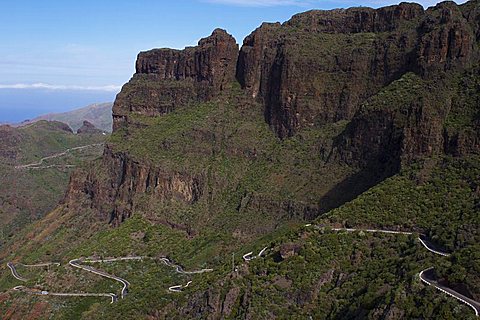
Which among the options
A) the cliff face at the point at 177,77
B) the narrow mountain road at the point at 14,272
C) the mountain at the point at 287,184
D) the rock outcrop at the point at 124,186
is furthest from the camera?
the cliff face at the point at 177,77

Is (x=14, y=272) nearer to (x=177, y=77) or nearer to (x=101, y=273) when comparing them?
(x=101, y=273)

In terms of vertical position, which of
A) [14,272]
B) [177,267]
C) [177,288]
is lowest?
[14,272]

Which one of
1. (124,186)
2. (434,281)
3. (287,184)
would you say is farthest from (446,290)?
(124,186)

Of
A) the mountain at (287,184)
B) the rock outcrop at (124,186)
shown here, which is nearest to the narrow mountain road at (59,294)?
the mountain at (287,184)

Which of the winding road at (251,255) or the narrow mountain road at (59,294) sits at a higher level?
the winding road at (251,255)

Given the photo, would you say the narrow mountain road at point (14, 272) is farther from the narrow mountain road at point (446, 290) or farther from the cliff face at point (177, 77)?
the narrow mountain road at point (446, 290)
